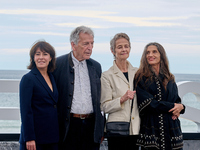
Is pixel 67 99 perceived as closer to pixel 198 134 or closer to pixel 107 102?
pixel 107 102

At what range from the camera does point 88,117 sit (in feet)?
11.1

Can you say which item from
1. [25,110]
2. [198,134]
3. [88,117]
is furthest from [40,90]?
[198,134]

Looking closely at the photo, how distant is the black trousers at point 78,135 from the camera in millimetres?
3328

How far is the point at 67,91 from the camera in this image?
3.34 meters

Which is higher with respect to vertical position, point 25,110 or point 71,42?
point 71,42

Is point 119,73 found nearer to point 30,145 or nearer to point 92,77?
point 92,77

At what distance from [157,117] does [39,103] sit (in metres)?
1.13

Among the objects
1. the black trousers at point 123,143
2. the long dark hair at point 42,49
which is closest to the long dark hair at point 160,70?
the black trousers at point 123,143

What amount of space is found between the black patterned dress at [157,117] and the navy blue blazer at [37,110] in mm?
827

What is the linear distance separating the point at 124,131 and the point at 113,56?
79cm

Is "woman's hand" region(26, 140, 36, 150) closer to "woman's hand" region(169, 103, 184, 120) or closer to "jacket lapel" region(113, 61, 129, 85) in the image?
"jacket lapel" region(113, 61, 129, 85)

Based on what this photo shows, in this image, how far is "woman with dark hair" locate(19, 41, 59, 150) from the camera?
3039 mm

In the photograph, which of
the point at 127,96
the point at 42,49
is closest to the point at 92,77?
the point at 127,96

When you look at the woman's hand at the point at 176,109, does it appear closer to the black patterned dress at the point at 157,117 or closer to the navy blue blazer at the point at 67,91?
the black patterned dress at the point at 157,117
